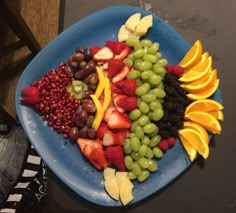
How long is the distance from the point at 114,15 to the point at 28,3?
16.8 inches

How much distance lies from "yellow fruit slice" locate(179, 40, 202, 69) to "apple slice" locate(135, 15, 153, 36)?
0.44 ft

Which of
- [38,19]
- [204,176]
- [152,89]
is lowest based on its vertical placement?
Result: [204,176]

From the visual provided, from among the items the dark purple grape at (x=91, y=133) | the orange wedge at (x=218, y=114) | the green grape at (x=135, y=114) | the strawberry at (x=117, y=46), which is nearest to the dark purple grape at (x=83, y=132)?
the dark purple grape at (x=91, y=133)

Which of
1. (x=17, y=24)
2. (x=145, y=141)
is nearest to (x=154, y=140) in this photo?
(x=145, y=141)

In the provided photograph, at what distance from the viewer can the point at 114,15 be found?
99 centimetres

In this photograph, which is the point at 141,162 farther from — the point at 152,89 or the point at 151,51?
the point at 151,51

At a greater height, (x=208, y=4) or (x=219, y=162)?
(x=208, y=4)

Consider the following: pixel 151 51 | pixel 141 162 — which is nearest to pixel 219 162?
pixel 141 162

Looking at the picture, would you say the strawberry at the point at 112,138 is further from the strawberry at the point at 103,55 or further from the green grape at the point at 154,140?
the strawberry at the point at 103,55

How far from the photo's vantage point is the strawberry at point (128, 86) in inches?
34.2

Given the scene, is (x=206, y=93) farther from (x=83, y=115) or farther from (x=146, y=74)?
(x=83, y=115)

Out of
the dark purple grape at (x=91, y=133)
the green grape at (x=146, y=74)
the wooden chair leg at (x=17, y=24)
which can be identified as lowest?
the dark purple grape at (x=91, y=133)

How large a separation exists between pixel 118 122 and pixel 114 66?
15 centimetres

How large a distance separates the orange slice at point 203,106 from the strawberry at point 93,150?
9.7 inches
